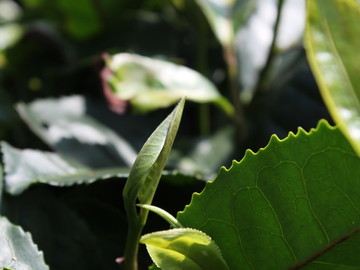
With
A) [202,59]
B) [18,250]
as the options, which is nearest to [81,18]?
[202,59]

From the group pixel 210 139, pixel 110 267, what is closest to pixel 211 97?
pixel 210 139

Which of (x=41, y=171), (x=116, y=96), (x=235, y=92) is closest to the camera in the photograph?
(x=41, y=171)

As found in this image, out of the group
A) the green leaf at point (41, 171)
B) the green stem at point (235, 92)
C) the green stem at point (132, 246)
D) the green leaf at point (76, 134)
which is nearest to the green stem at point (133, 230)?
the green stem at point (132, 246)

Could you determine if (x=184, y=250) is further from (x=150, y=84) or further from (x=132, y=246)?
(x=150, y=84)

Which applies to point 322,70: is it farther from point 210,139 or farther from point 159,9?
point 159,9

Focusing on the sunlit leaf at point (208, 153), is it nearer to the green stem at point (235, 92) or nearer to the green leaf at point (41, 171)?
the green stem at point (235, 92)

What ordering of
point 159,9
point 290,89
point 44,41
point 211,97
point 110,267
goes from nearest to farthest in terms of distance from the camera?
point 110,267 < point 211,97 < point 290,89 < point 44,41 < point 159,9

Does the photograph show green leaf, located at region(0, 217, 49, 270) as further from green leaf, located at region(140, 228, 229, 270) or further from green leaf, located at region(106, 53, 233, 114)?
green leaf, located at region(106, 53, 233, 114)

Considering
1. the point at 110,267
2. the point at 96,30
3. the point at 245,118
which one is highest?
the point at 96,30
